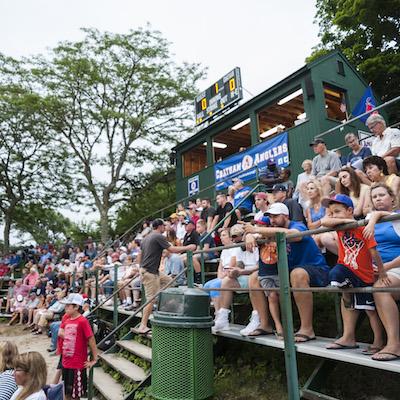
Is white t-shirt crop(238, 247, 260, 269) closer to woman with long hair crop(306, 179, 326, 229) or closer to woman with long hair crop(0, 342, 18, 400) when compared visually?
woman with long hair crop(306, 179, 326, 229)

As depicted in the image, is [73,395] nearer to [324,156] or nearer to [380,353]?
[380,353]

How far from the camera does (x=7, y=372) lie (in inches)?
147

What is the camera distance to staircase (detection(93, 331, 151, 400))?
509 cm

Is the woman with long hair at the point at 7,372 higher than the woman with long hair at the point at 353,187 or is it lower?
lower

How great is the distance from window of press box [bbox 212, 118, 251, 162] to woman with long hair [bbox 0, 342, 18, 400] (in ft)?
40.1

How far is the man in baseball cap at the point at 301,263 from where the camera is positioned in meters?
3.43

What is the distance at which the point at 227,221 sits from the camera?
25.3ft

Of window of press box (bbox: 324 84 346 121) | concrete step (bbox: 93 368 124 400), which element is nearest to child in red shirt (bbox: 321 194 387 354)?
concrete step (bbox: 93 368 124 400)

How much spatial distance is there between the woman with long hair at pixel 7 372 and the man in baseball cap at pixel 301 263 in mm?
2709

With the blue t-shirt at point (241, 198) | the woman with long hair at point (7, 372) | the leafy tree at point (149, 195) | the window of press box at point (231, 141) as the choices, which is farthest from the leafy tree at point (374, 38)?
the woman with long hair at point (7, 372)

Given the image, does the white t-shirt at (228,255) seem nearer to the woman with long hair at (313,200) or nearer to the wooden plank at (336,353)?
the woman with long hair at (313,200)

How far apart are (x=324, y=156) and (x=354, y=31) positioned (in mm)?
13264

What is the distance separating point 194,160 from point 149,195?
692cm

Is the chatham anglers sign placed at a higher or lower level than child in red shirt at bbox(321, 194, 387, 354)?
higher
